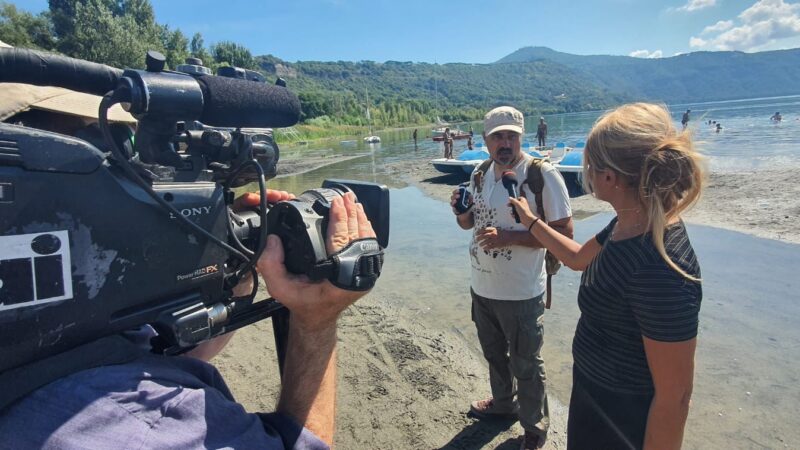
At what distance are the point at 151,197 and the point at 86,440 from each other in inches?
16.9

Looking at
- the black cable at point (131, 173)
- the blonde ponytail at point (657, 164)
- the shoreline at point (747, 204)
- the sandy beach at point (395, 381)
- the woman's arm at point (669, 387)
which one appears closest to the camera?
the black cable at point (131, 173)

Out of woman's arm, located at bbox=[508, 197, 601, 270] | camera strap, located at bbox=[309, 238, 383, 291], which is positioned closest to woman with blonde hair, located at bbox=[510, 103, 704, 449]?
woman's arm, located at bbox=[508, 197, 601, 270]

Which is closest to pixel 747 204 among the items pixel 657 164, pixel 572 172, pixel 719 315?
pixel 572 172

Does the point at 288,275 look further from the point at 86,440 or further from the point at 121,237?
the point at 86,440

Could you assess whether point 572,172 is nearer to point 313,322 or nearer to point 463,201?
point 463,201

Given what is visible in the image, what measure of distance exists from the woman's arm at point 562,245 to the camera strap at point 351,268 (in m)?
1.86

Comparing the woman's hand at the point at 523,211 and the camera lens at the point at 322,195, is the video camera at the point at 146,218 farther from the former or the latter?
the woman's hand at the point at 523,211

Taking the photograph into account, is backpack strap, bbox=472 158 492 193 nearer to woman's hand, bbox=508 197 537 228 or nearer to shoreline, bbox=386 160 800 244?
woman's hand, bbox=508 197 537 228

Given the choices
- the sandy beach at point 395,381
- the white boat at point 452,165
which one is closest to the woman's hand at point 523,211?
the sandy beach at point 395,381

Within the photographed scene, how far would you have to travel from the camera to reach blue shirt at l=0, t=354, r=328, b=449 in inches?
28.7

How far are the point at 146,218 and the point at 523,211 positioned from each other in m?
2.40

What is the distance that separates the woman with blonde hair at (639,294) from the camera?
172 centimetres

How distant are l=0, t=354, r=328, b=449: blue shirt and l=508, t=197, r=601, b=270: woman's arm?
84.4 inches

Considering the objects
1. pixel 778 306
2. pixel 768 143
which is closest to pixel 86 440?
pixel 778 306
